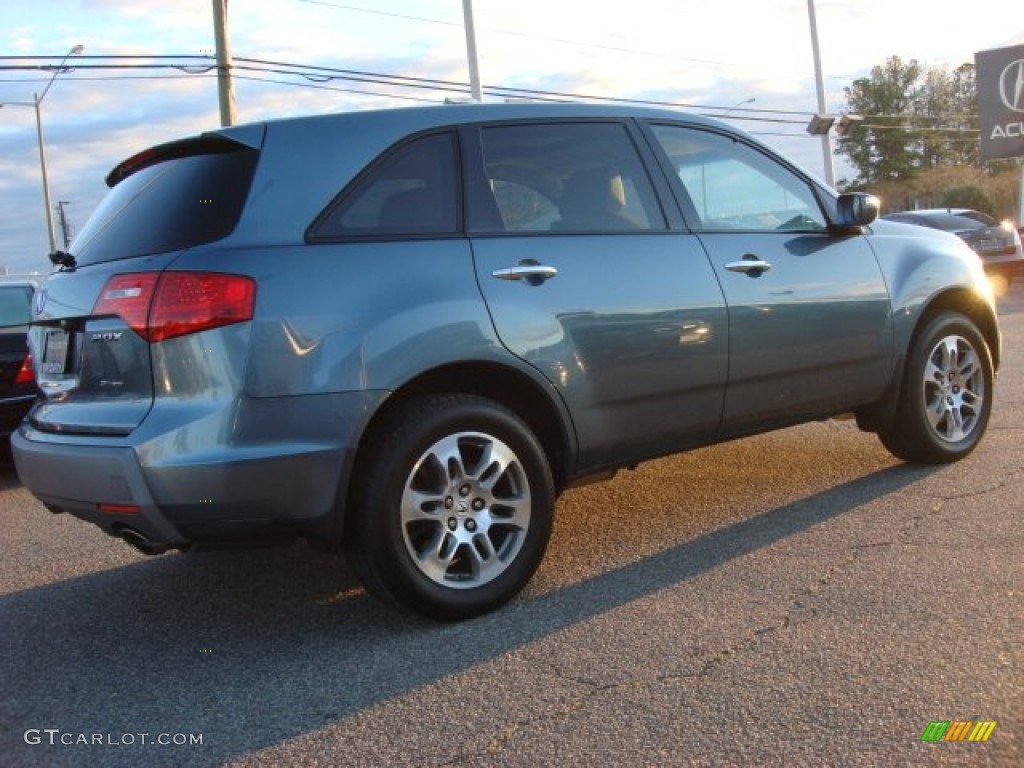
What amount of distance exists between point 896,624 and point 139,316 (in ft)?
8.70

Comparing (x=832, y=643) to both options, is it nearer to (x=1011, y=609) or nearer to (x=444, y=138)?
(x=1011, y=609)

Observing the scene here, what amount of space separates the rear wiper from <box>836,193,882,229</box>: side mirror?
3.39 meters

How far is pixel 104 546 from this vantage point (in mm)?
4977

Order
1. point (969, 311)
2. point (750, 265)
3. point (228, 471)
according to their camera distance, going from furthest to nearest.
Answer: point (969, 311) → point (750, 265) → point (228, 471)

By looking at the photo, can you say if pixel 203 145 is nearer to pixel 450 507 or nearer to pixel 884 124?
pixel 450 507

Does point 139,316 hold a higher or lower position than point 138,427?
higher

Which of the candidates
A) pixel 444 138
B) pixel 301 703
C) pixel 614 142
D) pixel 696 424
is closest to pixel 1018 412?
pixel 696 424

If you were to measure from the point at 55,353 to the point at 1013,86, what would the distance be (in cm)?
3749

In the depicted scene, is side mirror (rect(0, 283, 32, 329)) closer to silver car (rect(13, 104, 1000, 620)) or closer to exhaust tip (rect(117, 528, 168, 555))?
silver car (rect(13, 104, 1000, 620))

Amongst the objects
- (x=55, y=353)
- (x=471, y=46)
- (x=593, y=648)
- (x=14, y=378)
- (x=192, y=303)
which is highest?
(x=471, y=46)

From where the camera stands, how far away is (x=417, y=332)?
3389mm

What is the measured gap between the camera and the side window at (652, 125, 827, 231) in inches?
174

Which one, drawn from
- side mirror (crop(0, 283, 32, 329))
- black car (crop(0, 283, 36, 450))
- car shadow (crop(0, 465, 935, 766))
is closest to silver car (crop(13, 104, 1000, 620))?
car shadow (crop(0, 465, 935, 766))

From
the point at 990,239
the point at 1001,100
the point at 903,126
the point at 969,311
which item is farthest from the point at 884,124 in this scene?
A: the point at 969,311
